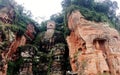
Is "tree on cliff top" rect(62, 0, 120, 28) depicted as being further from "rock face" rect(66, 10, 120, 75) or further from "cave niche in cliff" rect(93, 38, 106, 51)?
"cave niche in cliff" rect(93, 38, 106, 51)

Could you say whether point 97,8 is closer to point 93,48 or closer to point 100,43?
point 100,43

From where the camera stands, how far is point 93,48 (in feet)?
66.1

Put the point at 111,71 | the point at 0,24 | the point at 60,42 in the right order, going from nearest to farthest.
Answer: the point at 111,71 < the point at 0,24 < the point at 60,42

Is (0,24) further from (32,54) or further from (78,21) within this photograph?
(78,21)

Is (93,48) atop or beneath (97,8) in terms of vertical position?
beneath

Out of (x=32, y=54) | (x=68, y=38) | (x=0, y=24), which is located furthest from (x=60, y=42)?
(x=0, y=24)

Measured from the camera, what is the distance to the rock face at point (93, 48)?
19219 millimetres

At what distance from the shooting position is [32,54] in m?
23.6

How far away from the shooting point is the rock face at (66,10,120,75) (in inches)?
757

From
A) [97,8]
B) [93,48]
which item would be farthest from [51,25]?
[93,48]

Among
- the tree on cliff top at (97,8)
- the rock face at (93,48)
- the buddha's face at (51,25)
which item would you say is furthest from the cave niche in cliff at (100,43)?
the buddha's face at (51,25)

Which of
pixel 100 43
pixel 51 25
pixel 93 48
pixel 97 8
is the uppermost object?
pixel 97 8

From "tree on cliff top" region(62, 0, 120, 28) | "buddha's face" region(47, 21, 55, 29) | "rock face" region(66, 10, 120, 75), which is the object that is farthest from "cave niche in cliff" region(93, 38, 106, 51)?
"buddha's face" region(47, 21, 55, 29)

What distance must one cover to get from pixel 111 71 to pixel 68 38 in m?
6.72
